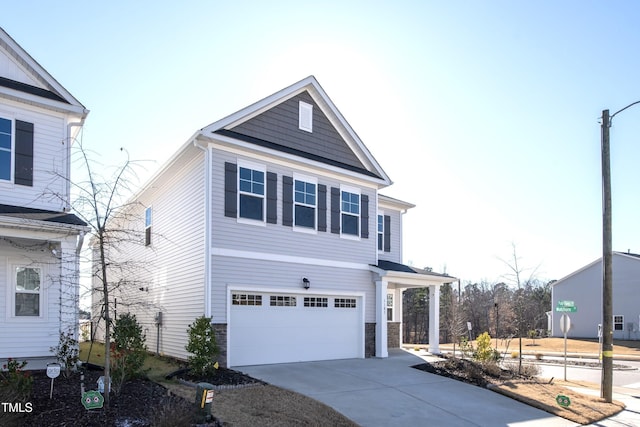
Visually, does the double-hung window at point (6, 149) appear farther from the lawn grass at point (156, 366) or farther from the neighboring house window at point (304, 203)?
the neighboring house window at point (304, 203)

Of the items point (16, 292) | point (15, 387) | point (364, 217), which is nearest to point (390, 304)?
point (364, 217)

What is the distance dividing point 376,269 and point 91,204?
11.0 meters

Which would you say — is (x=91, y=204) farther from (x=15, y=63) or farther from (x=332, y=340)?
(x=332, y=340)

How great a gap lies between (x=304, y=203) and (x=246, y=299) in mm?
3583

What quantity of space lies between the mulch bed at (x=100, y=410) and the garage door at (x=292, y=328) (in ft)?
13.3

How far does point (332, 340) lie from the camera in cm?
1686

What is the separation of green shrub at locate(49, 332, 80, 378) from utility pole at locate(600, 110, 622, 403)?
Result: 12626 millimetres

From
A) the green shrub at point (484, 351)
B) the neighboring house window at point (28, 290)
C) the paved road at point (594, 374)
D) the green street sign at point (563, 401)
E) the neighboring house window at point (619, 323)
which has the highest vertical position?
the neighboring house window at point (28, 290)

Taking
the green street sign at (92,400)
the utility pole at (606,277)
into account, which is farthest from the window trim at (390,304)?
the green street sign at (92,400)

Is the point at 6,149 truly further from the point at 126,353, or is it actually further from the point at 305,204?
the point at 305,204

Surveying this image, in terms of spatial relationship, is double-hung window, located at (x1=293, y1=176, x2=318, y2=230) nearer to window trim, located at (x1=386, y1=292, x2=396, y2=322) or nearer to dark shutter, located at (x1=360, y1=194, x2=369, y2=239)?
dark shutter, located at (x1=360, y1=194, x2=369, y2=239)

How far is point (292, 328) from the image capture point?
620 inches

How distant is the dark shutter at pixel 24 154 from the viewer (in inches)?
477

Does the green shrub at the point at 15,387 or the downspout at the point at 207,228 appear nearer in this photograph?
the green shrub at the point at 15,387
